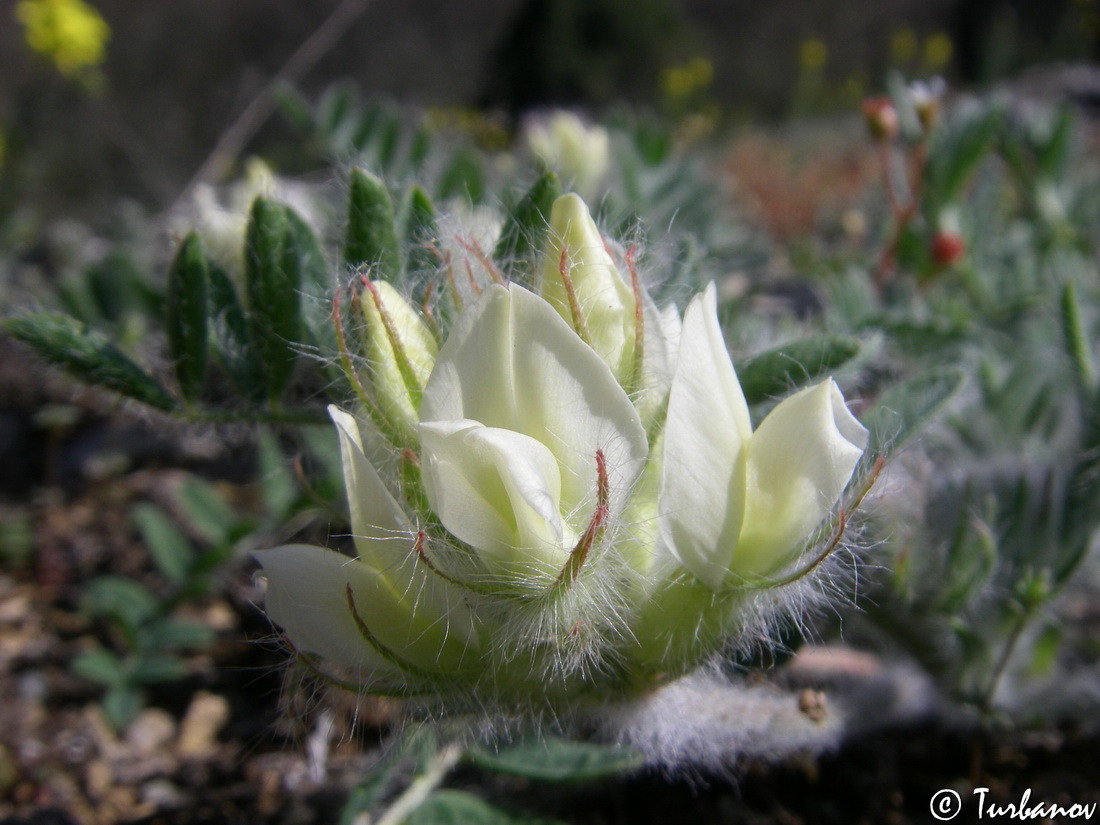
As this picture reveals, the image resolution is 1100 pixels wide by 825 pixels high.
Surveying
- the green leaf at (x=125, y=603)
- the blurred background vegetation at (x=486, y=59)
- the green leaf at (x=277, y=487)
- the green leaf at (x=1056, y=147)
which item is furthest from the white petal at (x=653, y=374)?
the blurred background vegetation at (x=486, y=59)

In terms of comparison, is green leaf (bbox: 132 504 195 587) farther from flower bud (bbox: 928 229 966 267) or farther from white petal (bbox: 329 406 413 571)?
flower bud (bbox: 928 229 966 267)

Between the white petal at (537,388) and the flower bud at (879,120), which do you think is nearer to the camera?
the white petal at (537,388)

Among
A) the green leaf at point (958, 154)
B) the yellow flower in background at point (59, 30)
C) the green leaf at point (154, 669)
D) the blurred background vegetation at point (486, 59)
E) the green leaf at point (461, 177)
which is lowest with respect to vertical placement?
the green leaf at point (154, 669)

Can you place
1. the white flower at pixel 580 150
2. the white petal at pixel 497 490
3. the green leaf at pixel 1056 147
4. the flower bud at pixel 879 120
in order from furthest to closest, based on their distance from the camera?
1. the green leaf at pixel 1056 147
2. the white flower at pixel 580 150
3. the flower bud at pixel 879 120
4. the white petal at pixel 497 490

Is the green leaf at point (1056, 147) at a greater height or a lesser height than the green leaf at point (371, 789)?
greater

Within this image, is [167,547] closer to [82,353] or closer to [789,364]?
[82,353]

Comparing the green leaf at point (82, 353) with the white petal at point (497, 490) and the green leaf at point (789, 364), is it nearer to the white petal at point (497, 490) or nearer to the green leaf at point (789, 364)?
the white petal at point (497, 490)

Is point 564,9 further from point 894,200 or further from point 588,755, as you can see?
point 588,755

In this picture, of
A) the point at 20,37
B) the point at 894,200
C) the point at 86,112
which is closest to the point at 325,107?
the point at 894,200
